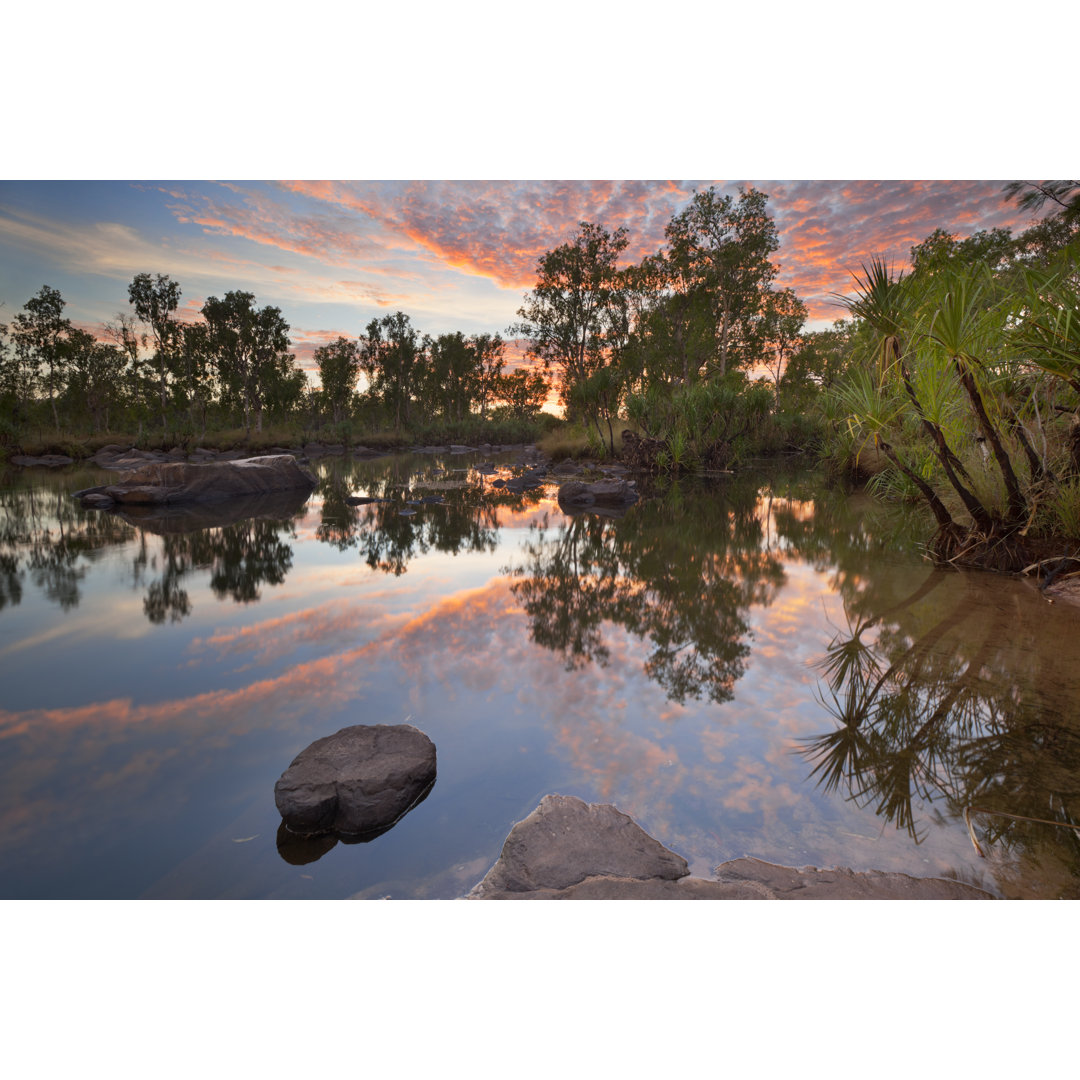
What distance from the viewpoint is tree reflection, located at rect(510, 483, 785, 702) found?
304 cm

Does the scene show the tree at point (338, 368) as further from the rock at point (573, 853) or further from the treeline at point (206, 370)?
the rock at point (573, 853)

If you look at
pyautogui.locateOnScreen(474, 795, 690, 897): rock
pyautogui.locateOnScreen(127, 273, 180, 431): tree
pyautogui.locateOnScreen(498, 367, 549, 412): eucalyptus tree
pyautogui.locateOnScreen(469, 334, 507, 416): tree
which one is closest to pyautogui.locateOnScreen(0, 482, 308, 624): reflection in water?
pyautogui.locateOnScreen(474, 795, 690, 897): rock

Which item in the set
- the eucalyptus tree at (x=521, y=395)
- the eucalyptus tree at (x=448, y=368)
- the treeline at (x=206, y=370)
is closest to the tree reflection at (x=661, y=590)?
the treeline at (x=206, y=370)

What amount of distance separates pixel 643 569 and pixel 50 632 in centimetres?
462

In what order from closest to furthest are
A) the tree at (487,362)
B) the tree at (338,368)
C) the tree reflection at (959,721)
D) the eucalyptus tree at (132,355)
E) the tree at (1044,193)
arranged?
the tree reflection at (959,721) < the tree at (1044,193) < the eucalyptus tree at (132,355) < the tree at (338,368) < the tree at (487,362)

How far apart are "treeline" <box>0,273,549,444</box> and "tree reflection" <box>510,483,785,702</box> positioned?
72.0 feet

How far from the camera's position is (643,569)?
5.07m

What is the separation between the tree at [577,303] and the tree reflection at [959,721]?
20498 mm

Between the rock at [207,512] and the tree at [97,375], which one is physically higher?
the rock at [207,512]

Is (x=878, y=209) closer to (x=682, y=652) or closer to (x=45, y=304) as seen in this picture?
(x=682, y=652)

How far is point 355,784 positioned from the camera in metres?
1.81

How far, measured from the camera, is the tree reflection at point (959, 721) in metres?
1.73

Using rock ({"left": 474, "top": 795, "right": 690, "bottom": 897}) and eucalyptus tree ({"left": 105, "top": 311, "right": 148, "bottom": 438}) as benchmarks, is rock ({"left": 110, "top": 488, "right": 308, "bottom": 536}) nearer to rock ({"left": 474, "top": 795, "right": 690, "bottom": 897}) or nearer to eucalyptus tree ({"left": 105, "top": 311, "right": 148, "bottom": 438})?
rock ({"left": 474, "top": 795, "right": 690, "bottom": 897})

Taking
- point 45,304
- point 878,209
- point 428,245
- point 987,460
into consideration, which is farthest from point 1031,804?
point 45,304
